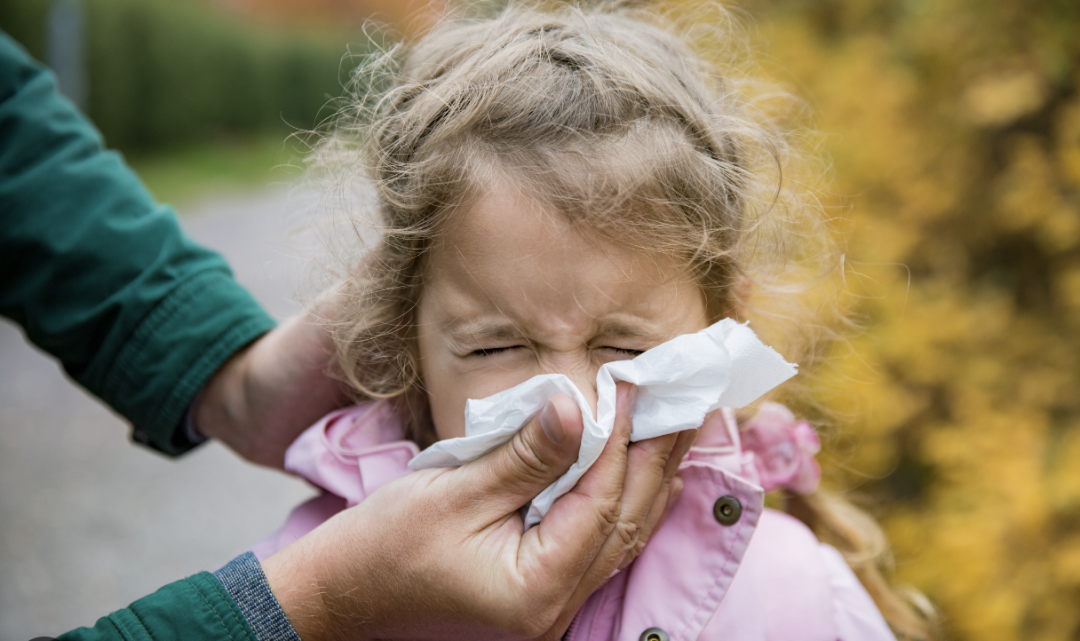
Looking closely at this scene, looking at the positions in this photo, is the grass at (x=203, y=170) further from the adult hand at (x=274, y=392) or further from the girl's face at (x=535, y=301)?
the girl's face at (x=535, y=301)

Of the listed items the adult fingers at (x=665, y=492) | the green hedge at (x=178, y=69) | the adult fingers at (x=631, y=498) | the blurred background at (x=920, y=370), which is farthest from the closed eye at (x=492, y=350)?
the green hedge at (x=178, y=69)

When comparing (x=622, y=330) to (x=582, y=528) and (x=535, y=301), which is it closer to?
(x=535, y=301)

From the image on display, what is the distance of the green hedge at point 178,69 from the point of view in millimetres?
13961

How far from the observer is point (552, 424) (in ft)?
4.32

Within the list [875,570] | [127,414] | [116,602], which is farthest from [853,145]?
[116,602]

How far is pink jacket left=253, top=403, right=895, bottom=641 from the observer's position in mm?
1540

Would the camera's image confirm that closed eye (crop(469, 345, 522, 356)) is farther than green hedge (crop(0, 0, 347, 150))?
No

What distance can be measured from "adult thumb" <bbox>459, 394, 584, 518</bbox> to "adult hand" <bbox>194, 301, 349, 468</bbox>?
0.61m

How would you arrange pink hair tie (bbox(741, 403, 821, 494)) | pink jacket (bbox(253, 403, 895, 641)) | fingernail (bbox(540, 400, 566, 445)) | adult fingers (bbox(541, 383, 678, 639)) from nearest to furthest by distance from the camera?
fingernail (bbox(540, 400, 566, 445))
adult fingers (bbox(541, 383, 678, 639))
pink jacket (bbox(253, 403, 895, 641))
pink hair tie (bbox(741, 403, 821, 494))

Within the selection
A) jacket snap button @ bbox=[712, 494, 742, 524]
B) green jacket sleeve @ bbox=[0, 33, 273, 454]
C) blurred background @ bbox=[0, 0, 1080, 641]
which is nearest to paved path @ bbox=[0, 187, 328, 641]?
blurred background @ bbox=[0, 0, 1080, 641]

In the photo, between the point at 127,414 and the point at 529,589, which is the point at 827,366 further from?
the point at 127,414

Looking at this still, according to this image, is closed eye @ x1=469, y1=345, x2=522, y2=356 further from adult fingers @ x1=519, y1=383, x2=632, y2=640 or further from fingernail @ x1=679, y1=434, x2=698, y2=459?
fingernail @ x1=679, y1=434, x2=698, y2=459

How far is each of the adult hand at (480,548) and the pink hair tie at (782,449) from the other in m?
0.46

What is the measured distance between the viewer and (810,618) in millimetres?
1630
